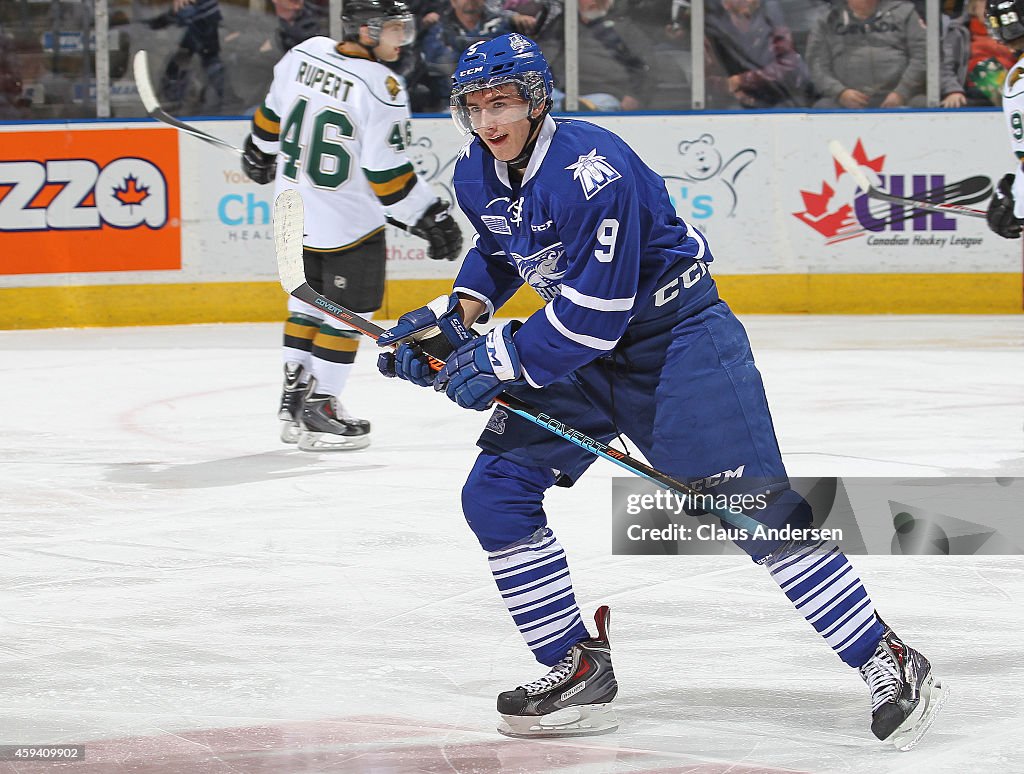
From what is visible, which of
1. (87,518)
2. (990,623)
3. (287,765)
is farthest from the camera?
(87,518)

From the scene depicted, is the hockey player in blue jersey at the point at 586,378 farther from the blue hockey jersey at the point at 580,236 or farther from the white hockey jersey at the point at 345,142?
the white hockey jersey at the point at 345,142

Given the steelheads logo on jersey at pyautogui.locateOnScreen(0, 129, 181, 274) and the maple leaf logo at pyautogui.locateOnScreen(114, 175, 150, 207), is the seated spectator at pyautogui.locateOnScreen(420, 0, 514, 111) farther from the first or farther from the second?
the maple leaf logo at pyautogui.locateOnScreen(114, 175, 150, 207)

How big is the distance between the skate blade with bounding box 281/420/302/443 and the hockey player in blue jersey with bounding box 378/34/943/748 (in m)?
2.56

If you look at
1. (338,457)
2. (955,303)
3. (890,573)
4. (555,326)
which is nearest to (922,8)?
(955,303)

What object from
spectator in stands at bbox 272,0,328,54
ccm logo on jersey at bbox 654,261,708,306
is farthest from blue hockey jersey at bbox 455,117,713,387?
spectator in stands at bbox 272,0,328,54

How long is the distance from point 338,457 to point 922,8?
16.8 feet

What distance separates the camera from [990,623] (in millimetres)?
2822

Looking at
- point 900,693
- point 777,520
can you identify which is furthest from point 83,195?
point 900,693

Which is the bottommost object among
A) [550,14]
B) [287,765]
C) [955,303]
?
[955,303]

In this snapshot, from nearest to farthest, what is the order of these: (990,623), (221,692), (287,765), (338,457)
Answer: (287,765)
(221,692)
(990,623)
(338,457)

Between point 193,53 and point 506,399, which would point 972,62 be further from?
point 506,399

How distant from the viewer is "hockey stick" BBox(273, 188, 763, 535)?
2303mm

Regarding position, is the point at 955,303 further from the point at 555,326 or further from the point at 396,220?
the point at 555,326

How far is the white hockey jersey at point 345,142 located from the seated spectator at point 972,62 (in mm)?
4349
